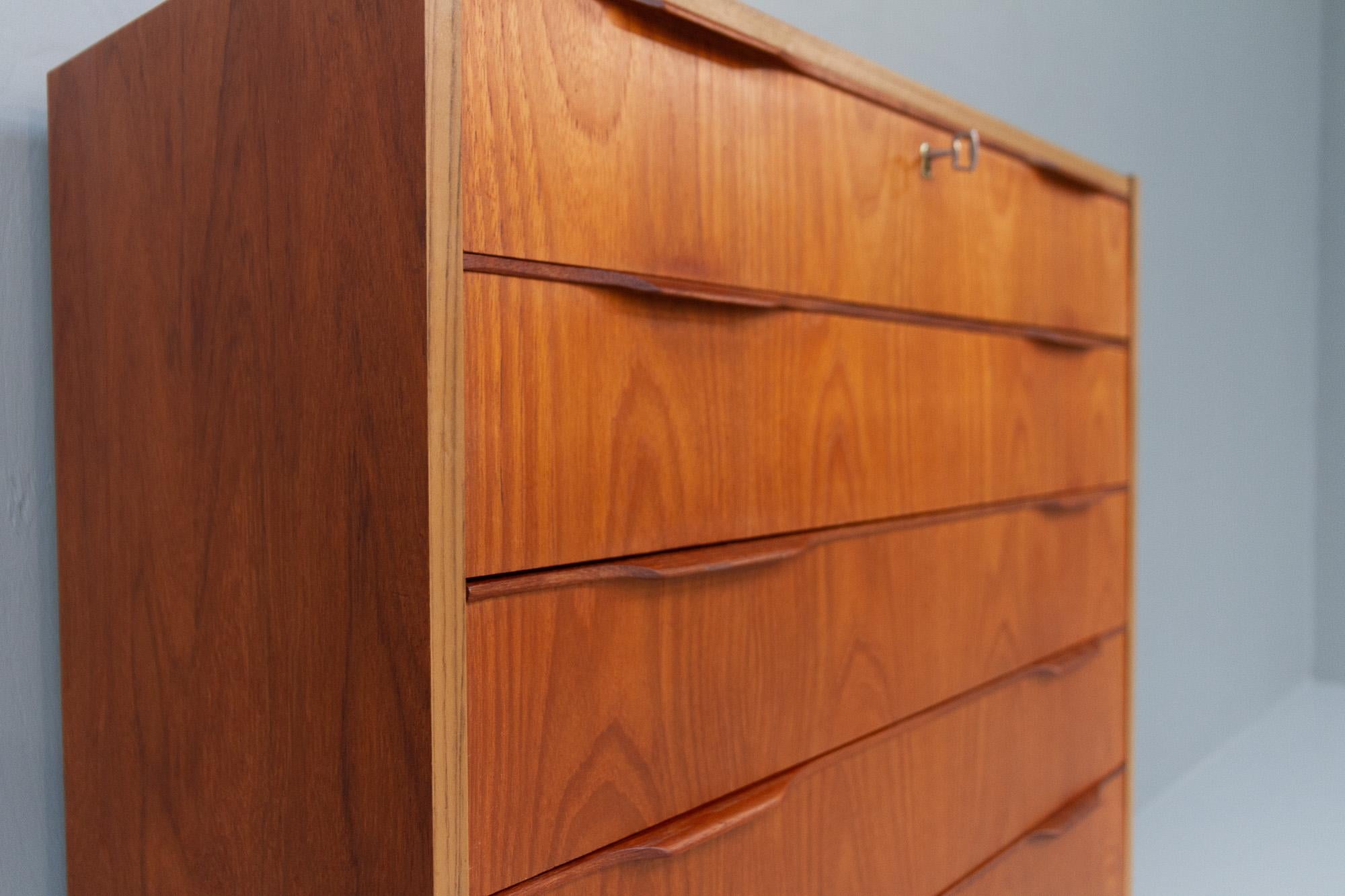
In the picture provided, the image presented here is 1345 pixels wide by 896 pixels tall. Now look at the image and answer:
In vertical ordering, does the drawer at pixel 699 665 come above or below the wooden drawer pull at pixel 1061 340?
below

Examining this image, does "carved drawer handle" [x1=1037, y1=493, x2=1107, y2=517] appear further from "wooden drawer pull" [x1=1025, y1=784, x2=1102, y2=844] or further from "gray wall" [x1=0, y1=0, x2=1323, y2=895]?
"gray wall" [x1=0, y1=0, x2=1323, y2=895]

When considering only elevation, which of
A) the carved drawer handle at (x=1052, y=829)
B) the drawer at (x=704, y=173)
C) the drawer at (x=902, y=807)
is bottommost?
the carved drawer handle at (x=1052, y=829)

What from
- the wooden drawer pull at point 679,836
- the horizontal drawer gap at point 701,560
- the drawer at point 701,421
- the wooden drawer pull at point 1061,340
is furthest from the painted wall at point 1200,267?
the wooden drawer pull at point 679,836

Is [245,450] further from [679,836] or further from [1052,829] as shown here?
[1052,829]

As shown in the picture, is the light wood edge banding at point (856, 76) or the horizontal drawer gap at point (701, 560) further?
the light wood edge banding at point (856, 76)

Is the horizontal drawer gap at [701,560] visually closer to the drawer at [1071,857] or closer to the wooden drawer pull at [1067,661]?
the wooden drawer pull at [1067,661]

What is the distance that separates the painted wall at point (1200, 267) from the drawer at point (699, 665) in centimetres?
90

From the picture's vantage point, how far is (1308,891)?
6.15ft

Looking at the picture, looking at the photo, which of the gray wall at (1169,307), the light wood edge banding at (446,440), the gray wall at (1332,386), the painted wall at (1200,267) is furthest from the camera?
the gray wall at (1332,386)

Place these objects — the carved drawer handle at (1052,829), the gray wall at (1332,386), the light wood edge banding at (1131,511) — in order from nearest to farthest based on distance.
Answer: the carved drawer handle at (1052,829) → the light wood edge banding at (1131,511) → the gray wall at (1332,386)

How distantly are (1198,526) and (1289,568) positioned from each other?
1016 mm

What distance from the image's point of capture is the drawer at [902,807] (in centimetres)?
74

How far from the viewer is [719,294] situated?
0.75 metres

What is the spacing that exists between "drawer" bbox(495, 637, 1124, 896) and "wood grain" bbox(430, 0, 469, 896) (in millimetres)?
102
